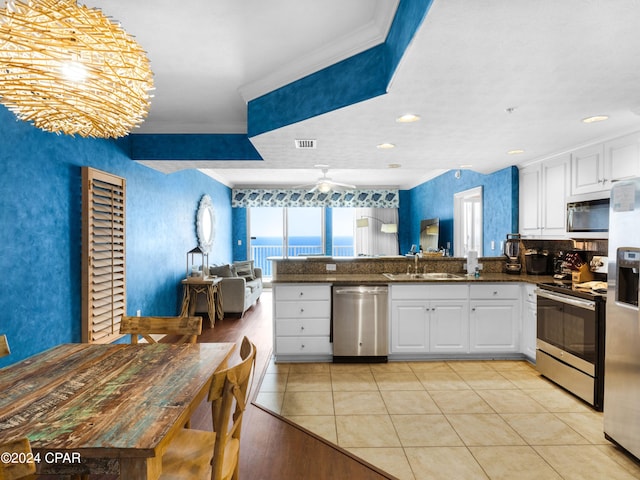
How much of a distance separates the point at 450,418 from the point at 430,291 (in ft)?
4.59

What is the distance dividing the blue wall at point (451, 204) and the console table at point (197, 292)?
408 centimetres

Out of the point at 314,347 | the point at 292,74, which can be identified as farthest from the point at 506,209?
the point at 292,74

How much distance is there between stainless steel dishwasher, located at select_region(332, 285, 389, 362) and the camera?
3.85 m

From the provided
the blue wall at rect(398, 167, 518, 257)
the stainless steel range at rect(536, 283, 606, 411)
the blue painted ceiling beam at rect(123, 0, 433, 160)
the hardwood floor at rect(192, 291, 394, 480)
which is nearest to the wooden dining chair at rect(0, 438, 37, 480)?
the hardwood floor at rect(192, 291, 394, 480)

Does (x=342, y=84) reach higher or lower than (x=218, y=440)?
higher

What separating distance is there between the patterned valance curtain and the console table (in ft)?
12.8

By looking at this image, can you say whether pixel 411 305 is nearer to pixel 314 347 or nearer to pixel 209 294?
pixel 314 347

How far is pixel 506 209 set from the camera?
4660 mm

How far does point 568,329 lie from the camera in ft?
10.0

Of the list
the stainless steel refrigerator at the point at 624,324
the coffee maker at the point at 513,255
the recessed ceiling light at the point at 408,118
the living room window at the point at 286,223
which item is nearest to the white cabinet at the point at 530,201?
the coffee maker at the point at 513,255

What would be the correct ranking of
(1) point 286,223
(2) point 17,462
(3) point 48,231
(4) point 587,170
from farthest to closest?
1. (1) point 286,223
2. (4) point 587,170
3. (3) point 48,231
4. (2) point 17,462

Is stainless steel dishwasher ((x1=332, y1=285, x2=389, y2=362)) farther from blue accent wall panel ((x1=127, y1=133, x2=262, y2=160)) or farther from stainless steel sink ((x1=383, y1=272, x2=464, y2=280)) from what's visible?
blue accent wall panel ((x1=127, y1=133, x2=262, y2=160))

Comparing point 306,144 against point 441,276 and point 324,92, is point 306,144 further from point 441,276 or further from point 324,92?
point 441,276

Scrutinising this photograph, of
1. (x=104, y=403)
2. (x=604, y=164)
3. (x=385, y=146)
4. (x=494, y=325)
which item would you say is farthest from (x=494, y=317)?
(x=104, y=403)
